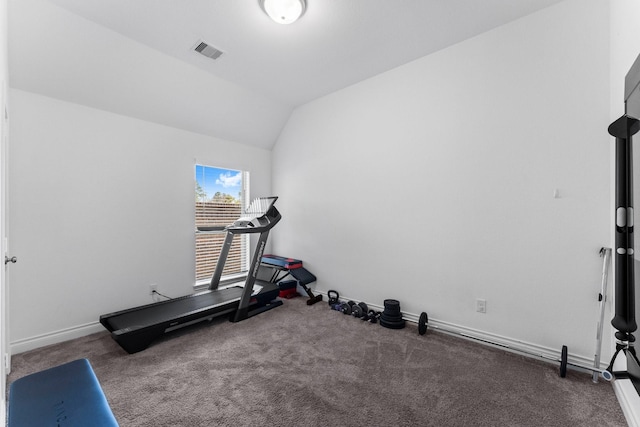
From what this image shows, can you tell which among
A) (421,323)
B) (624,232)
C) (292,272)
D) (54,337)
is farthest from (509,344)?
(54,337)

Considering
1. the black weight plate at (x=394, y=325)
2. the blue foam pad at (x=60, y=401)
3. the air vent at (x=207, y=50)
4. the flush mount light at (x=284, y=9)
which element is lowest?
the black weight plate at (x=394, y=325)

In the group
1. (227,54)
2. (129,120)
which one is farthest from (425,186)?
(129,120)

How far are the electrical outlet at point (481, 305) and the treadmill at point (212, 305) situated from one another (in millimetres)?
2335

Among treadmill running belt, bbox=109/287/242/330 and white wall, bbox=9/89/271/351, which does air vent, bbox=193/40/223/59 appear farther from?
treadmill running belt, bbox=109/287/242/330

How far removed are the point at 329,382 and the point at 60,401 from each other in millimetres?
1513

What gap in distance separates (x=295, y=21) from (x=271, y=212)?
2.05 m

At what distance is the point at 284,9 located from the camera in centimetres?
219

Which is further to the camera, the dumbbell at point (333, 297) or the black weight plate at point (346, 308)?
the dumbbell at point (333, 297)

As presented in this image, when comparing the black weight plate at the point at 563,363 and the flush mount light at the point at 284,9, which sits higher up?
the flush mount light at the point at 284,9

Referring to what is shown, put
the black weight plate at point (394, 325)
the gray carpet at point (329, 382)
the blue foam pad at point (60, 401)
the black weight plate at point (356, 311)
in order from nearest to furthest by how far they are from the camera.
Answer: the blue foam pad at point (60, 401) < the gray carpet at point (329, 382) < the black weight plate at point (394, 325) < the black weight plate at point (356, 311)

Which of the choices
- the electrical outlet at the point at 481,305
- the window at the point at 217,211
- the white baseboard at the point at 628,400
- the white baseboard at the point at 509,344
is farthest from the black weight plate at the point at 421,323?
the window at the point at 217,211

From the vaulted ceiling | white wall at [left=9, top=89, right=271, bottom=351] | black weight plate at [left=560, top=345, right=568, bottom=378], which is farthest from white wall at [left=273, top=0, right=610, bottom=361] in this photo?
white wall at [left=9, top=89, right=271, bottom=351]

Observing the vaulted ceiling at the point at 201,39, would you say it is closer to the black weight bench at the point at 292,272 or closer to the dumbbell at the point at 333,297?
the black weight bench at the point at 292,272

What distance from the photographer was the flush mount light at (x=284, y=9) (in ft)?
7.06
